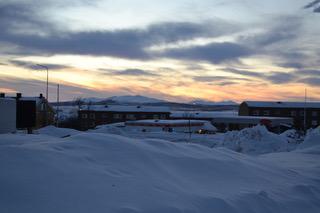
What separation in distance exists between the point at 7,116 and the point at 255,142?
51.7ft

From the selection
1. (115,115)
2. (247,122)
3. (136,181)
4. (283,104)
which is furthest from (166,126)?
(136,181)

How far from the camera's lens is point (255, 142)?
25859mm

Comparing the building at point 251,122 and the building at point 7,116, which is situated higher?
the building at point 7,116

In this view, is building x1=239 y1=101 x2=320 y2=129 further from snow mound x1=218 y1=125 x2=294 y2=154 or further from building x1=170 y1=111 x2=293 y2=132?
snow mound x1=218 y1=125 x2=294 y2=154

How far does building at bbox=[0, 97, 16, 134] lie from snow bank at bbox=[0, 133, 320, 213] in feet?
51.0

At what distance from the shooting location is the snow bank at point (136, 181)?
5111mm

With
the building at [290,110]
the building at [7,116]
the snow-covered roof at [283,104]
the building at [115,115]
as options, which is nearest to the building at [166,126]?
the building at [115,115]

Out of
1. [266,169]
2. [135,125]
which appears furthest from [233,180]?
[135,125]

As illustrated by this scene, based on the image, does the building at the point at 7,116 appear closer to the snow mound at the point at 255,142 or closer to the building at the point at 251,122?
the snow mound at the point at 255,142

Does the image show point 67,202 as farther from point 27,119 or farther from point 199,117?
point 199,117

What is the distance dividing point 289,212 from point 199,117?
87.0m

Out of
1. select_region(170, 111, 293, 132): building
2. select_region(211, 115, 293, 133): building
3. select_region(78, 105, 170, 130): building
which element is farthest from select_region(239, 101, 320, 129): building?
select_region(78, 105, 170, 130): building

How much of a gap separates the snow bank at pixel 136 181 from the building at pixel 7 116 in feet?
51.0

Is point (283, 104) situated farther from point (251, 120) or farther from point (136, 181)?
point (136, 181)
